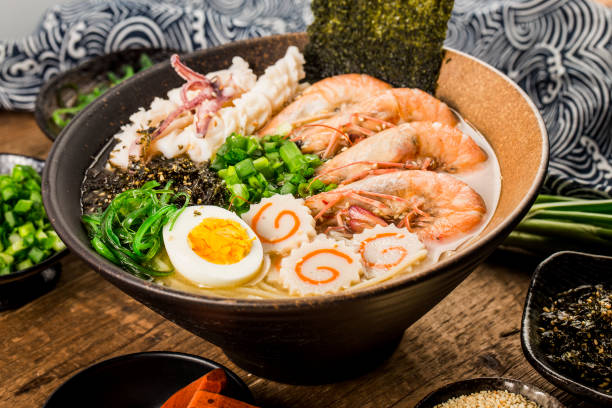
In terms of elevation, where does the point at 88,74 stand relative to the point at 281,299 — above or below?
below

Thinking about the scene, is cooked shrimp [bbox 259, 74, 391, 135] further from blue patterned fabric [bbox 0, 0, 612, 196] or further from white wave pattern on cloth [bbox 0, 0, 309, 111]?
white wave pattern on cloth [bbox 0, 0, 309, 111]

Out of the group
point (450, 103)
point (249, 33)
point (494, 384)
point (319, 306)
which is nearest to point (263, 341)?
point (319, 306)

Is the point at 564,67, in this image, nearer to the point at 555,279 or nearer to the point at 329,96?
the point at 329,96

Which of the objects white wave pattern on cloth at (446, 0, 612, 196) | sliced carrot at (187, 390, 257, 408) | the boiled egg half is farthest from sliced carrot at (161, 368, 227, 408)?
white wave pattern on cloth at (446, 0, 612, 196)

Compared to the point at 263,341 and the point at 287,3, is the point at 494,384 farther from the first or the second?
the point at 287,3

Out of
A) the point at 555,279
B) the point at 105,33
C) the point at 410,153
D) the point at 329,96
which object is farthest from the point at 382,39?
the point at 105,33

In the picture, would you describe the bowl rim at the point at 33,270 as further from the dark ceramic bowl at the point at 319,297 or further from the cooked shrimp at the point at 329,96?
the cooked shrimp at the point at 329,96

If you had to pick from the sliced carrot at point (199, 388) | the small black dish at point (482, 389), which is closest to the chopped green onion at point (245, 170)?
the sliced carrot at point (199, 388)
